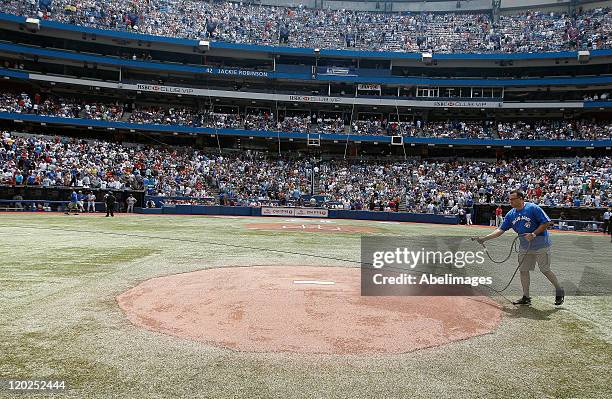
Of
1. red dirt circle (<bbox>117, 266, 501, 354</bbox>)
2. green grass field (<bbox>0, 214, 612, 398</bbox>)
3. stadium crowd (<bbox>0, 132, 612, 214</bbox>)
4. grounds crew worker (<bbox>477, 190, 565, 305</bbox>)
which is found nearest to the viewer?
green grass field (<bbox>0, 214, 612, 398</bbox>)

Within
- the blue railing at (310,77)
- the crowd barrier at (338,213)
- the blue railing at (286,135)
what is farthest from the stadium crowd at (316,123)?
the crowd barrier at (338,213)

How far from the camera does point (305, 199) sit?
37031 millimetres

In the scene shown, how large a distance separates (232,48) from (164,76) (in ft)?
26.9

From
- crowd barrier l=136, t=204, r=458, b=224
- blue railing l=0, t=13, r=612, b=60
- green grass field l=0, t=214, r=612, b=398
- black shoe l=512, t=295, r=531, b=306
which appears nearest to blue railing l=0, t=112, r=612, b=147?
blue railing l=0, t=13, r=612, b=60

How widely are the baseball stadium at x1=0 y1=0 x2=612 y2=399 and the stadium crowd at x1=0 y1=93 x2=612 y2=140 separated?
340mm

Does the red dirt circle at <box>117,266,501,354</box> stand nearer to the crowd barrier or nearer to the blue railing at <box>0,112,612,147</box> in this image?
the crowd barrier

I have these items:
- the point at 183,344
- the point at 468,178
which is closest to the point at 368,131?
the point at 468,178

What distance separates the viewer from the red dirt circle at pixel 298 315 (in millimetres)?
5262

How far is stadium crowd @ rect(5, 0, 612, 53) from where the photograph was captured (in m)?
46.1

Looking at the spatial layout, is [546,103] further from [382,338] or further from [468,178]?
[382,338]

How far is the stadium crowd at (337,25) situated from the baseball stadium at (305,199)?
36cm

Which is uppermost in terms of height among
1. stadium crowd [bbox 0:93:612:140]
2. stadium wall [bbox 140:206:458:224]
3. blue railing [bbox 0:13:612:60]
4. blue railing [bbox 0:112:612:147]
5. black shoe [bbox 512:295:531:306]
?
blue railing [bbox 0:13:612:60]

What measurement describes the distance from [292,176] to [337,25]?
24.4m

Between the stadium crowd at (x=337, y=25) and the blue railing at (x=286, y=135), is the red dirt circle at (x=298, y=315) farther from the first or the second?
the stadium crowd at (x=337, y=25)
